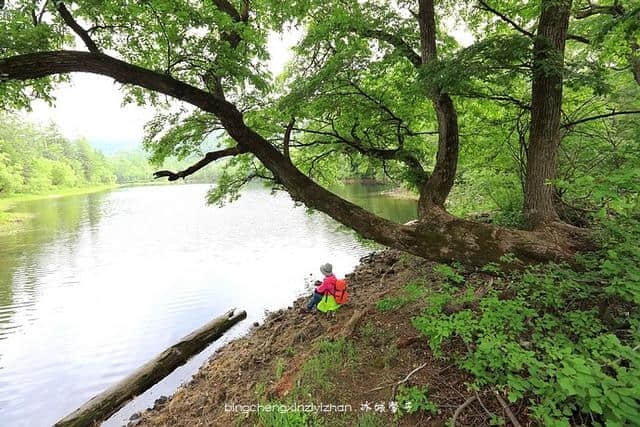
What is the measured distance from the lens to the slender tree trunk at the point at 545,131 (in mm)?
3482

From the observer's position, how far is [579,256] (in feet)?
10.0

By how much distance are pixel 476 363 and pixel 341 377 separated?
5.23 ft

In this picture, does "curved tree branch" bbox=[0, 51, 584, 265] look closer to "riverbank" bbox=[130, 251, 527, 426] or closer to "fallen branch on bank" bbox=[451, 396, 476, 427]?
"riverbank" bbox=[130, 251, 527, 426]

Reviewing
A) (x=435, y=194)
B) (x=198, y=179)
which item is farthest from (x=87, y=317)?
(x=198, y=179)

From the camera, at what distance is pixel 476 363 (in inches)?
97.0

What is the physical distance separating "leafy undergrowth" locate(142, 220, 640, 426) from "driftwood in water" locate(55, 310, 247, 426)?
0.89 m

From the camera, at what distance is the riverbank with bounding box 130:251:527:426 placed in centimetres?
273

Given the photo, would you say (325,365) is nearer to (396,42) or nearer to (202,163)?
(202,163)

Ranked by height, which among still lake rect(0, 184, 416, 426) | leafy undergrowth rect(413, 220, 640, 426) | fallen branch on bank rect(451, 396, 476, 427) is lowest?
still lake rect(0, 184, 416, 426)

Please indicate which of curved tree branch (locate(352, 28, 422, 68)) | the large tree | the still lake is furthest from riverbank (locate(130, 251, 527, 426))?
curved tree branch (locate(352, 28, 422, 68))

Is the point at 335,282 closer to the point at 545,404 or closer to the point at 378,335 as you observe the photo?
the point at 378,335

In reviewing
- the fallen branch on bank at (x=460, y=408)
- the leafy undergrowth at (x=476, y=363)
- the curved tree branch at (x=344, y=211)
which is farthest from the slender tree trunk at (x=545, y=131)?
the fallen branch on bank at (x=460, y=408)

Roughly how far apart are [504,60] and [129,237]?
21.0 meters

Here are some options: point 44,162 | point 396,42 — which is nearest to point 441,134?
point 396,42
